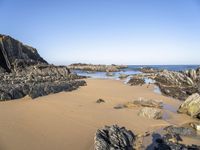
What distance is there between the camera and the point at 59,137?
27.4 ft

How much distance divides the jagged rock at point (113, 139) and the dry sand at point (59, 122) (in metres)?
0.52

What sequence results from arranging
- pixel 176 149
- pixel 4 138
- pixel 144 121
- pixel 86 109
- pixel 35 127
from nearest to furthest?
pixel 176 149, pixel 4 138, pixel 35 127, pixel 144 121, pixel 86 109

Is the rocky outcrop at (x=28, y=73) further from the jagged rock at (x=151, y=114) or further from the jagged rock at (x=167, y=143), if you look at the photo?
the jagged rock at (x=167, y=143)

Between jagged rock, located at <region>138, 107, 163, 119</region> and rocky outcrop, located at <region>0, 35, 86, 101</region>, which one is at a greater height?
rocky outcrop, located at <region>0, 35, 86, 101</region>

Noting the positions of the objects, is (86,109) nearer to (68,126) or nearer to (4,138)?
(68,126)

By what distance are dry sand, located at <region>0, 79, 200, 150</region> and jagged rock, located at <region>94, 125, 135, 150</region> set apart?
20.4 inches

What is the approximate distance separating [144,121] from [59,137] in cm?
456

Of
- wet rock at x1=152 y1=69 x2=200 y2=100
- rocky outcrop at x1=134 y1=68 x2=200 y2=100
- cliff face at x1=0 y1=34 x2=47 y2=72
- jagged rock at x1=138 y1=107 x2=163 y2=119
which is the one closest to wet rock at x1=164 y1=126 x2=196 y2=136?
jagged rock at x1=138 y1=107 x2=163 y2=119

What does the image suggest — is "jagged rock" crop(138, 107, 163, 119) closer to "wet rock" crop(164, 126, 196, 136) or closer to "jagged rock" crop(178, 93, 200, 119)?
"wet rock" crop(164, 126, 196, 136)

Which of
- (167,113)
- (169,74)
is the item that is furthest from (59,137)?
(169,74)

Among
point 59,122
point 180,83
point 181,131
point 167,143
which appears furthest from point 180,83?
point 167,143

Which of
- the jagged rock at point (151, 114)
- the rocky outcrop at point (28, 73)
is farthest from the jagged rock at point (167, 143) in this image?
the rocky outcrop at point (28, 73)

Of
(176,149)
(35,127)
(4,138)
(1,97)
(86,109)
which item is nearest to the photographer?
(176,149)

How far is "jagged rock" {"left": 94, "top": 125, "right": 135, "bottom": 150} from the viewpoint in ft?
23.3
